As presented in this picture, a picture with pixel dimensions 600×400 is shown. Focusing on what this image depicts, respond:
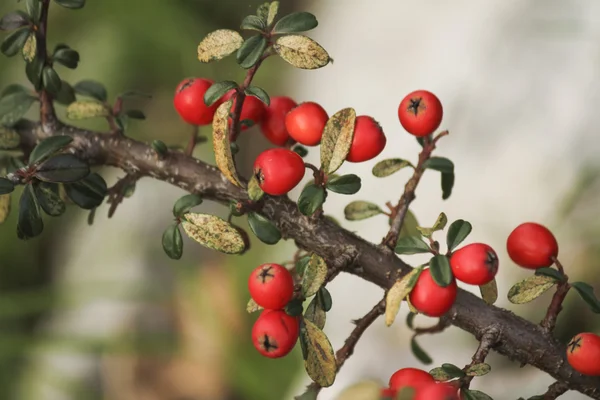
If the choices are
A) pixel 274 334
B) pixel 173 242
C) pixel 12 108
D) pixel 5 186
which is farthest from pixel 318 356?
pixel 12 108

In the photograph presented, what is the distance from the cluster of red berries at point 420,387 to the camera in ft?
1.29

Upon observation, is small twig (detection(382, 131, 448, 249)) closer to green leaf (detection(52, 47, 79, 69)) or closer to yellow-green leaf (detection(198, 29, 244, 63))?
yellow-green leaf (detection(198, 29, 244, 63))

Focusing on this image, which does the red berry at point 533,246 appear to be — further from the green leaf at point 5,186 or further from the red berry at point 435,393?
the green leaf at point 5,186

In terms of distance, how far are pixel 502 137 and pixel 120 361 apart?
3.07ft

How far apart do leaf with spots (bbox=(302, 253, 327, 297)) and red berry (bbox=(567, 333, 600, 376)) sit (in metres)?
0.20

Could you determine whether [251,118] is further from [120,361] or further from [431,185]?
[120,361]

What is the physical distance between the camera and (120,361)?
1.45 meters

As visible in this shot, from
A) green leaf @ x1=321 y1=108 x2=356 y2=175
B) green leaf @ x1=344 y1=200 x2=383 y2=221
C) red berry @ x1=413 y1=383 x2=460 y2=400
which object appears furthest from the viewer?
green leaf @ x1=344 y1=200 x2=383 y2=221

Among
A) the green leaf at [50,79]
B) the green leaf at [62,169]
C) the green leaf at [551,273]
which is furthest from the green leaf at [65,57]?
the green leaf at [551,273]

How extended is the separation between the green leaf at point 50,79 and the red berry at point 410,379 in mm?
374

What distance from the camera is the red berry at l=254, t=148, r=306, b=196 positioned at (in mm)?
469

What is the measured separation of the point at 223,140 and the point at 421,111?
6.3 inches

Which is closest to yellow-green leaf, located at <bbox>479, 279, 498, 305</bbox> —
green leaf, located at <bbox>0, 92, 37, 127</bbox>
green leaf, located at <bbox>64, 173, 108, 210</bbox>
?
green leaf, located at <bbox>64, 173, 108, 210</bbox>

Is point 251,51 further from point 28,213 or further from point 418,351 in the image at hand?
point 418,351
